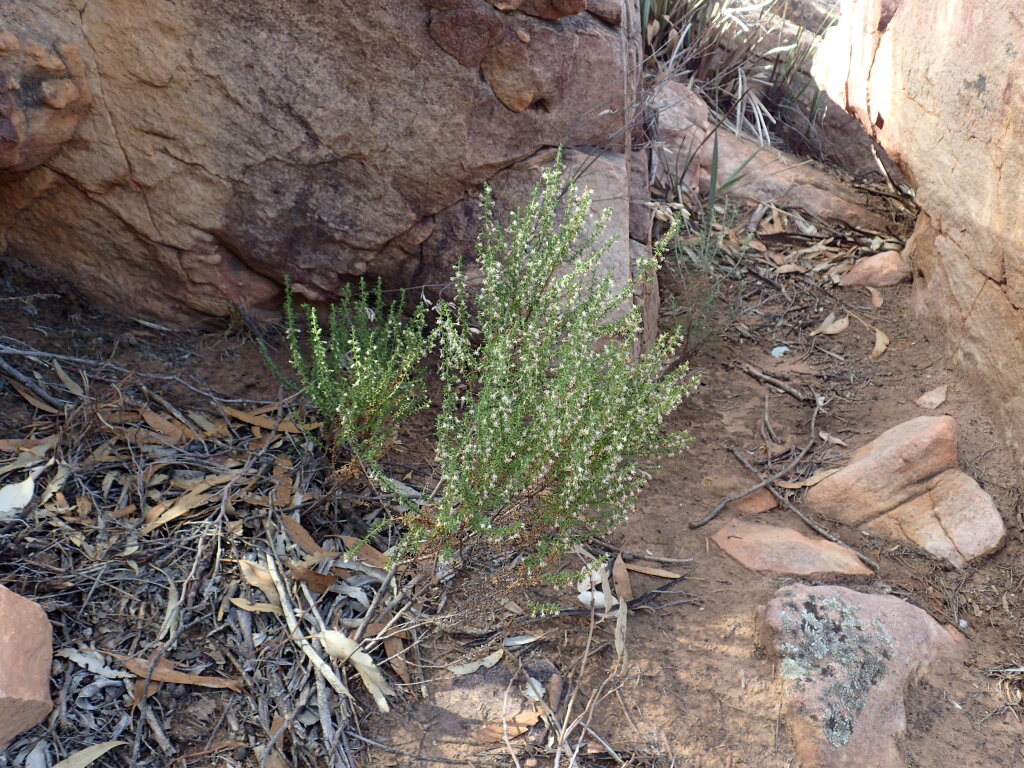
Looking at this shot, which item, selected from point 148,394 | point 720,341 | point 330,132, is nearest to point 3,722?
point 148,394

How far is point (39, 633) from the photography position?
7.32 ft

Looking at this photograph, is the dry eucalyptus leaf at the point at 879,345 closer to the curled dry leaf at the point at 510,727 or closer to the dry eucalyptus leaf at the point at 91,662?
the curled dry leaf at the point at 510,727

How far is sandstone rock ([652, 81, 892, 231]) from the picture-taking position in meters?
5.27

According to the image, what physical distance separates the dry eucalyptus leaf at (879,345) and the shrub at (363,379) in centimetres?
222

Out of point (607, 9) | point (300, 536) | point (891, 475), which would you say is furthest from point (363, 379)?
point (607, 9)

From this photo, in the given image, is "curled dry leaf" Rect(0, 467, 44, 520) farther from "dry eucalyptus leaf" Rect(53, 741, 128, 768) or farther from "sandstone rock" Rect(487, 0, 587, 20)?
"sandstone rock" Rect(487, 0, 587, 20)

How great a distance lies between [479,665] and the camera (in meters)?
2.54

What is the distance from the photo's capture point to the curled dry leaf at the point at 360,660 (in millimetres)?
2406

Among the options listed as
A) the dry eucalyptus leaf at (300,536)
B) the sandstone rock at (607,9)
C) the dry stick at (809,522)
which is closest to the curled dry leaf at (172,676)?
the dry eucalyptus leaf at (300,536)

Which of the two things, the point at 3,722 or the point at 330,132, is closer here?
the point at 3,722

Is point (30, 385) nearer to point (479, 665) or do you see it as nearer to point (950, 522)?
point (479, 665)

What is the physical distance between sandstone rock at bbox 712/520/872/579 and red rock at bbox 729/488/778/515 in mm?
123

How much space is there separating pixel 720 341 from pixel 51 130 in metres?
3.04

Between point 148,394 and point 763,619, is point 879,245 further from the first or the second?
point 148,394
